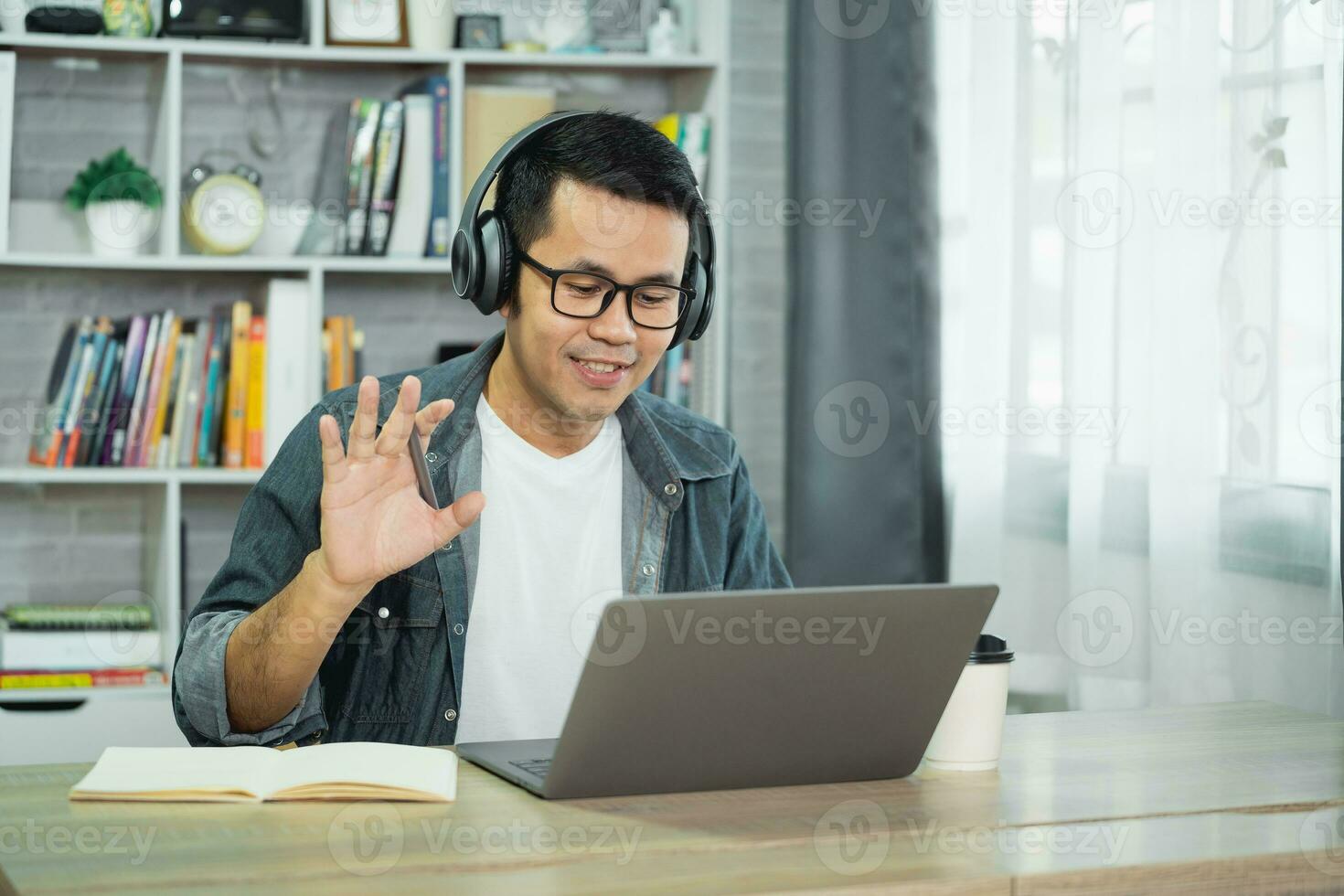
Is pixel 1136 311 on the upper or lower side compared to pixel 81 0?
lower

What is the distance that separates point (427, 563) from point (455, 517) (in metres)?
0.28

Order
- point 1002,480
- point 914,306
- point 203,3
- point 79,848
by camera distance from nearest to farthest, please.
A: point 79,848 → point 1002,480 → point 914,306 → point 203,3

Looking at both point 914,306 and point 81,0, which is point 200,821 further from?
point 81,0

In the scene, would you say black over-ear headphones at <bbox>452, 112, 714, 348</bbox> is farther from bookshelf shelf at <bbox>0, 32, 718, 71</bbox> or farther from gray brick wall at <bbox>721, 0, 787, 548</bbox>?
gray brick wall at <bbox>721, 0, 787, 548</bbox>

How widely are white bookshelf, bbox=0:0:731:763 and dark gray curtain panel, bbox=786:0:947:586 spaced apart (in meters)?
0.27

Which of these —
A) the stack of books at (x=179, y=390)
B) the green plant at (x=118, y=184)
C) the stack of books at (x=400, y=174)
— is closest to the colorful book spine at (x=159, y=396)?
the stack of books at (x=179, y=390)

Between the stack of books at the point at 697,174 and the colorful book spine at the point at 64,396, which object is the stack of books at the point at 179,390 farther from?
the stack of books at the point at 697,174

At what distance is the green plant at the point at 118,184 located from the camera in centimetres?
279

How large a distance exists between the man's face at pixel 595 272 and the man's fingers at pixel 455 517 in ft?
1.07

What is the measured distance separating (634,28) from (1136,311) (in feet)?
5.01

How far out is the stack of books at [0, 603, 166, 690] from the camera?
2715 mm

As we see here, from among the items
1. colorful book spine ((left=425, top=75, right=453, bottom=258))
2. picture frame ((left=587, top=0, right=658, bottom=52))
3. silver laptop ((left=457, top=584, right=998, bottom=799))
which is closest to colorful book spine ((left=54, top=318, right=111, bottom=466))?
colorful book spine ((left=425, top=75, right=453, bottom=258))

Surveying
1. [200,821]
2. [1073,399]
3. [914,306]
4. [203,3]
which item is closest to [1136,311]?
[1073,399]

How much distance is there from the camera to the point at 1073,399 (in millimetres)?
2129
